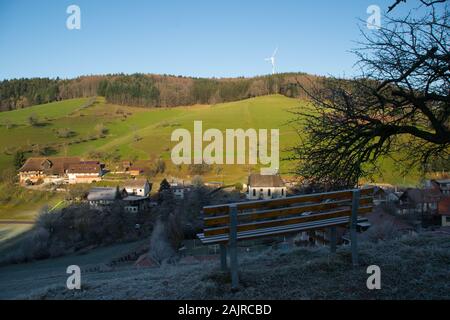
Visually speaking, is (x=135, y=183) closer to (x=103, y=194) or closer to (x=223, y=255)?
(x=103, y=194)

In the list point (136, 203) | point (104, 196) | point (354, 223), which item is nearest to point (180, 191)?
point (136, 203)

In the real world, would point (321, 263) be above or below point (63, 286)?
above

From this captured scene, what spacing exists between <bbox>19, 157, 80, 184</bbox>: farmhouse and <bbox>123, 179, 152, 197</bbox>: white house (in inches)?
387

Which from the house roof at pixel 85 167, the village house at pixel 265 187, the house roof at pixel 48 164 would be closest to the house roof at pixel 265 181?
the village house at pixel 265 187

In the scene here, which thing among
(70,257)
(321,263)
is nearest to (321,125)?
(321,263)

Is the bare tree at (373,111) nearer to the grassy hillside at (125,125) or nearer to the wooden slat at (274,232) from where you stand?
the wooden slat at (274,232)

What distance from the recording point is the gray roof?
39.8 meters

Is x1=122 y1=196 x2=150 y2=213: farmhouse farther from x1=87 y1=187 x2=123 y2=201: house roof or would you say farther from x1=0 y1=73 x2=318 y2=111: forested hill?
x1=0 y1=73 x2=318 y2=111: forested hill

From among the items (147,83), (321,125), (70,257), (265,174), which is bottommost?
(70,257)

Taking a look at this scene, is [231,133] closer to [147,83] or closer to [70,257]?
[70,257]

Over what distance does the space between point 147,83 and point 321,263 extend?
91138mm

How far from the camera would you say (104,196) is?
4041 centimetres

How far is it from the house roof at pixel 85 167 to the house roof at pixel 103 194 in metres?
5.49
